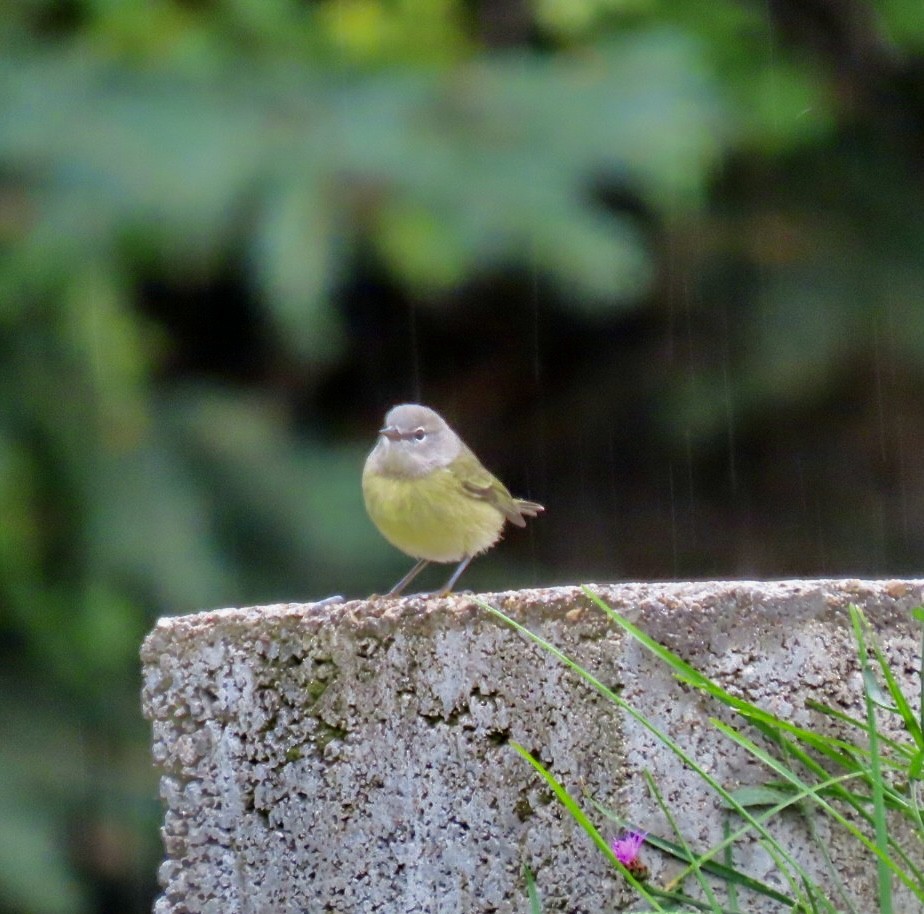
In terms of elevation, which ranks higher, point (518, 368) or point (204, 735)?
point (518, 368)

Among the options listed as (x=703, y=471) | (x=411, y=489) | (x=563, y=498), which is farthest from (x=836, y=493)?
(x=411, y=489)

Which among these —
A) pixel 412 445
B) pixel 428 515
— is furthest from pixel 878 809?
pixel 412 445

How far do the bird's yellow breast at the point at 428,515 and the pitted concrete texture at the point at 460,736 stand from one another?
4.49ft

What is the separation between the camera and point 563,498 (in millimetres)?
5754

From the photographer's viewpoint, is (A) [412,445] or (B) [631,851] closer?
(B) [631,851]

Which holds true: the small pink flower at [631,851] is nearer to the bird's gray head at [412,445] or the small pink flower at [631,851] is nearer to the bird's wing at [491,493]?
the bird's gray head at [412,445]

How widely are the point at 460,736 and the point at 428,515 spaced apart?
1582 mm

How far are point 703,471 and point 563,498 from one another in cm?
54

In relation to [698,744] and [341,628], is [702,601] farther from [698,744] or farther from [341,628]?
[341,628]

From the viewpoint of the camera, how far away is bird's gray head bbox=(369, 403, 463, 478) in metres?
3.20

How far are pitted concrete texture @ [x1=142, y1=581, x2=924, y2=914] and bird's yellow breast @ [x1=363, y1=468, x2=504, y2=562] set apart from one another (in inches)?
53.9

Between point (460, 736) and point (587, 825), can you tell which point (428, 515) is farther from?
point (587, 825)

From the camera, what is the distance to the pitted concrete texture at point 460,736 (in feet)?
4.74

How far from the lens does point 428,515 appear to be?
10.1ft
